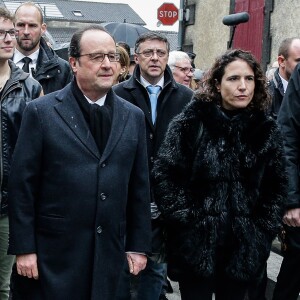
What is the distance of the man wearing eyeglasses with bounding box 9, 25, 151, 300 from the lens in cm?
379

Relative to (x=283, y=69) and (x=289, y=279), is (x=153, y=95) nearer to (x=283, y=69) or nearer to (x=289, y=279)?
(x=283, y=69)

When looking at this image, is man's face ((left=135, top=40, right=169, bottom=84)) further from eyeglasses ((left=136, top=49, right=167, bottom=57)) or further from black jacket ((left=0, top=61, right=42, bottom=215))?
black jacket ((left=0, top=61, right=42, bottom=215))

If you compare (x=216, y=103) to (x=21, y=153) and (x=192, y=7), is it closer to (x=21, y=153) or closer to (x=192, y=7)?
(x=21, y=153)

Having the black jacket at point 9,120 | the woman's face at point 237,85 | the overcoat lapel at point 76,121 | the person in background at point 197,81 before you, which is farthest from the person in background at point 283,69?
the overcoat lapel at point 76,121

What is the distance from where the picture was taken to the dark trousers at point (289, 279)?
5.28 metres

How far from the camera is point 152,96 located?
5.50m

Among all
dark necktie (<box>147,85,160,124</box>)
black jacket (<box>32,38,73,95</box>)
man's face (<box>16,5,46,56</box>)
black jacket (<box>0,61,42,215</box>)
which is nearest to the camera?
black jacket (<box>0,61,42,215</box>)

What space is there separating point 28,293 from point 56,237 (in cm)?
34

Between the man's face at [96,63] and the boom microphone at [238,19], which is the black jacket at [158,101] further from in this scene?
the boom microphone at [238,19]

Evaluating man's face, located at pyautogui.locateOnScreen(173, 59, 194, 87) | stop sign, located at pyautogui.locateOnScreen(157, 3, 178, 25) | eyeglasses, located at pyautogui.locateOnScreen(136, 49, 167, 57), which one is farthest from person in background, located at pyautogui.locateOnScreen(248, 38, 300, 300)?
stop sign, located at pyautogui.locateOnScreen(157, 3, 178, 25)

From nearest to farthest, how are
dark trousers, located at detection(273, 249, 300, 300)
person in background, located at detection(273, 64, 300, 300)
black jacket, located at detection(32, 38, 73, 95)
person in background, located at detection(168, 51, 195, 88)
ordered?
1. person in background, located at detection(273, 64, 300, 300)
2. dark trousers, located at detection(273, 249, 300, 300)
3. black jacket, located at detection(32, 38, 73, 95)
4. person in background, located at detection(168, 51, 195, 88)

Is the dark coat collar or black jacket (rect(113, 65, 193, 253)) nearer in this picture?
the dark coat collar

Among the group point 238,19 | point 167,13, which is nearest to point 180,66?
point 238,19

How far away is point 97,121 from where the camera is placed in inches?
153
